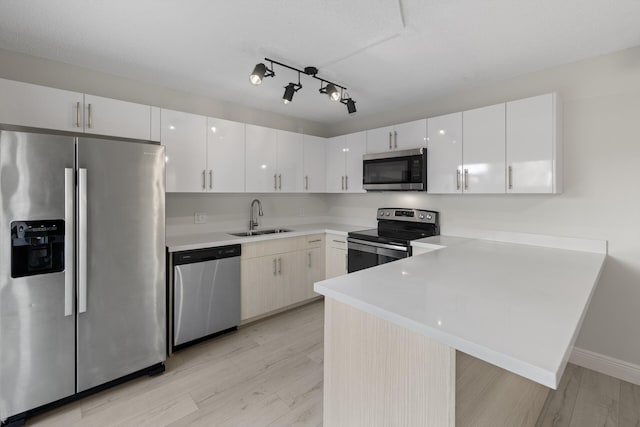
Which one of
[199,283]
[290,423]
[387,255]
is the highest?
[387,255]

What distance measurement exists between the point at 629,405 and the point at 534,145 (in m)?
1.82

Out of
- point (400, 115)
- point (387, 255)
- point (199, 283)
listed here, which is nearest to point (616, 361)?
point (387, 255)

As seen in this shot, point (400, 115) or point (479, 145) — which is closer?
point (479, 145)

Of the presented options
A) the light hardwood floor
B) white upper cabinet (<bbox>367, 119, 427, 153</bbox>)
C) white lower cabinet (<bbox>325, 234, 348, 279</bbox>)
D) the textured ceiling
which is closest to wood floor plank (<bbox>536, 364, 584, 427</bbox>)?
the light hardwood floor

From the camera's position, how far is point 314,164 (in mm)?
3871

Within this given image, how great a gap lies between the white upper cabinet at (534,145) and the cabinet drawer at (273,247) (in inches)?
81.9

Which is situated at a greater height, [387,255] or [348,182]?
[348,182]

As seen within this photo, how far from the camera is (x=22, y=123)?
204 cm

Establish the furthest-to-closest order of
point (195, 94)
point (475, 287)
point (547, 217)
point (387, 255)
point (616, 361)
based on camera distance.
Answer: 1. point (195, 94)
2. point (387, 255)
3. point (547, 217)
4. point (616, 361)
5. point (475, 287)

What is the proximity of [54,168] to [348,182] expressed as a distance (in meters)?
2.77

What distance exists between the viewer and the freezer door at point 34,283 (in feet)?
5.41

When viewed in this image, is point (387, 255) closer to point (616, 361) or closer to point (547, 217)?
point (547, 217)

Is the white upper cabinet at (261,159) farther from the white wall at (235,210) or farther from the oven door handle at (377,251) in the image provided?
the oven door handle at (377,251)

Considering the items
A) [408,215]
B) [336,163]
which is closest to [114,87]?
[336,163]
